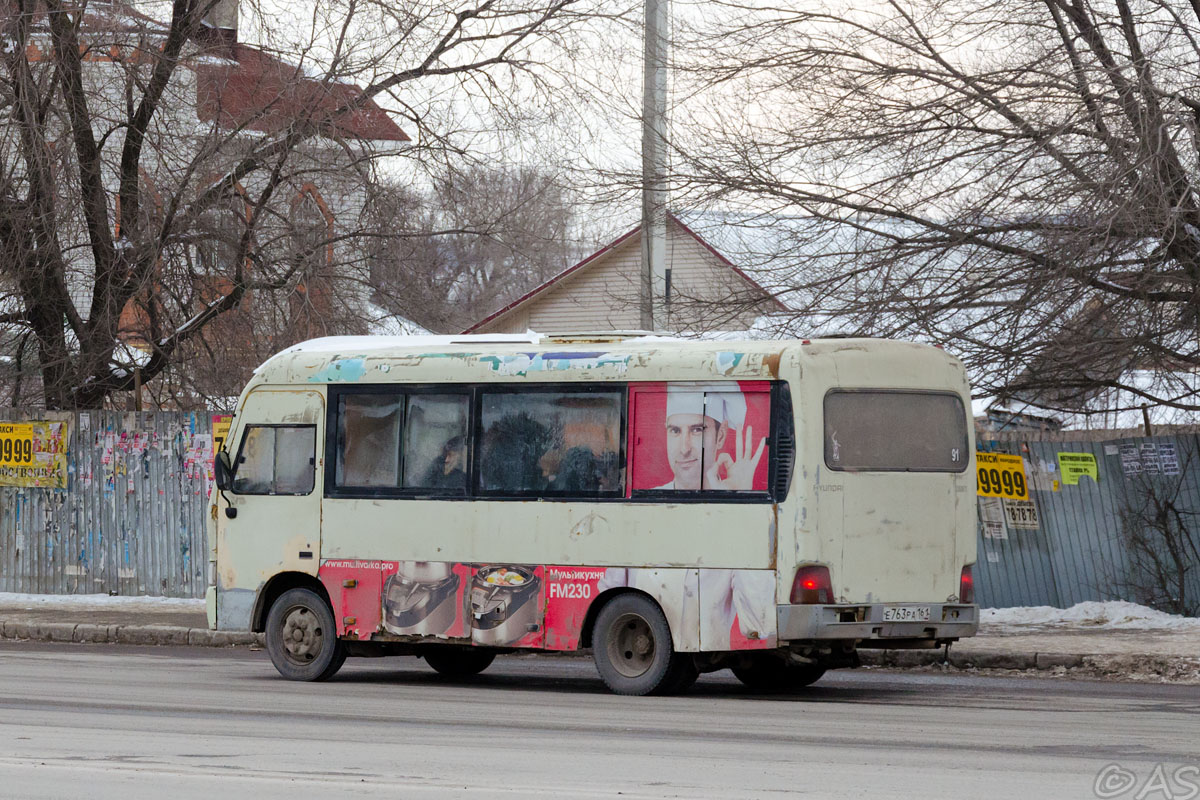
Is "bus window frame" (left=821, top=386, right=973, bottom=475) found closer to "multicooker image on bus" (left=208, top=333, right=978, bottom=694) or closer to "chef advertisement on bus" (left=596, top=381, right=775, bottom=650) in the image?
→ "multicooker image on bus" (left=208, top=333, right=978, bottom=694)

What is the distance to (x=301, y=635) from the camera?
45.5 ft

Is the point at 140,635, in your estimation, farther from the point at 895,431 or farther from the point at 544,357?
the point at 895,431

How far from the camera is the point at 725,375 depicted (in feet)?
40.0

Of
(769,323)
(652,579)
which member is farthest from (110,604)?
(652,579)

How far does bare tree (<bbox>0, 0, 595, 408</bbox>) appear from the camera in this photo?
2017cm

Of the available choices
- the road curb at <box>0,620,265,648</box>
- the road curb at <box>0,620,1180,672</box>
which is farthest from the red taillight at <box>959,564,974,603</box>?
the road curb at <box>0,620,265,648</box>

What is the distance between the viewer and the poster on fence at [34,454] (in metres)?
21.9

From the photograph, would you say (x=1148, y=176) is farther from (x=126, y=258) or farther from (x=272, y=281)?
(x=126, y=258)

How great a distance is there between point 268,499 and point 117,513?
8419mm

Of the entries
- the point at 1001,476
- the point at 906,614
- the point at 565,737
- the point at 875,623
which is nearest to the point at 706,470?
the point at 875,623

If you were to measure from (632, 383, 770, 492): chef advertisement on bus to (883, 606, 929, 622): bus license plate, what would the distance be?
126 centimetres

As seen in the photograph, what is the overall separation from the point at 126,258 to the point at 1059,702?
44.4 ft

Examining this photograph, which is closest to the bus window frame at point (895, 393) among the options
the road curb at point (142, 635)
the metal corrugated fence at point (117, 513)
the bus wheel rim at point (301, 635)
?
the road curb at point (142, 635)

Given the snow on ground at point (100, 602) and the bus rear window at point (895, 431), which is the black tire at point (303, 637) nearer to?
the bus rear window at point (895, 431)
